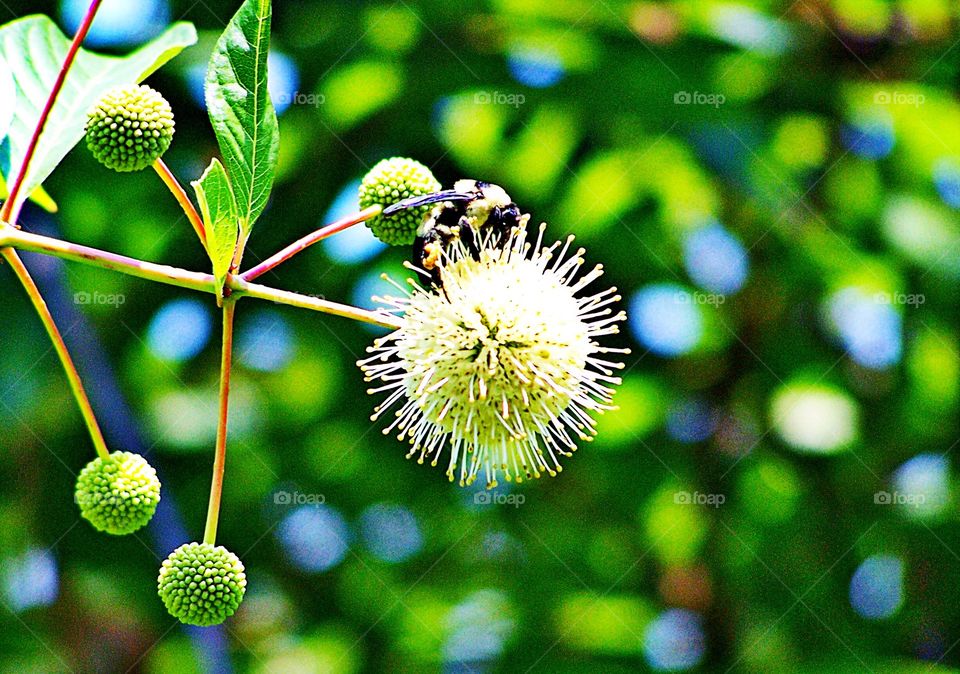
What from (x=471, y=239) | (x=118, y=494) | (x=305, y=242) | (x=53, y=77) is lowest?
(x=118, y=494)

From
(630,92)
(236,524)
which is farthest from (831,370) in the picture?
(236,524)

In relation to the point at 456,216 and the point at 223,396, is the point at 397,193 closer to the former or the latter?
the point at 456,216

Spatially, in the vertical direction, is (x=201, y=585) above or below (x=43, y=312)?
below

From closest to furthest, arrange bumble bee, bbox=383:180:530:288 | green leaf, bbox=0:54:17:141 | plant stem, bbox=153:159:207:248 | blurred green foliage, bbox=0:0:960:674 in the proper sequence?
plant stem, bbox=153:159:207:248 → bumble bee, bbox=383:180:530:288 → green leaf, bbox=0:54:17:141 → blurred green foliage, bbox=0:0:960:674

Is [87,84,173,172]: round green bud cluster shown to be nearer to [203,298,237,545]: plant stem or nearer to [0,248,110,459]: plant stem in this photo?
[0,248,110,459]: plant stem

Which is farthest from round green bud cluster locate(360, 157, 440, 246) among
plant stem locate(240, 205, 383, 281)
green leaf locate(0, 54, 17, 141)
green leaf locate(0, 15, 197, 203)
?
green leaf locate(0, 54, 17, 141)

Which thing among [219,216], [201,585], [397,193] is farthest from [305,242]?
[201,585]

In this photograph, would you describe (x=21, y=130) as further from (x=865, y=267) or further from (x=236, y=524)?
(x=865, y=267)
